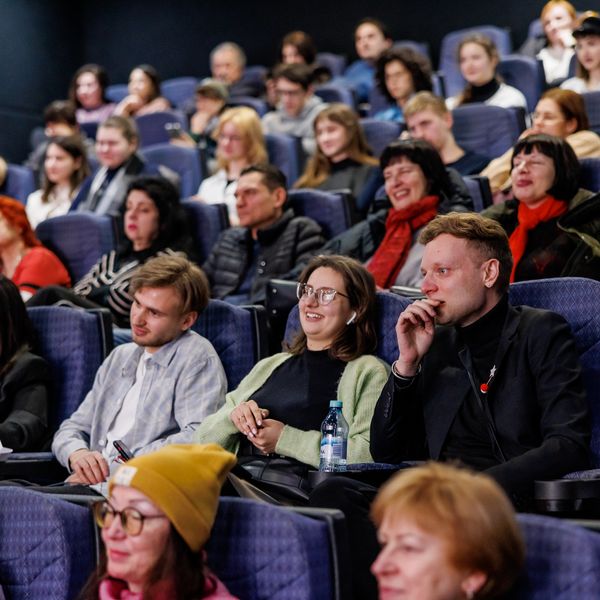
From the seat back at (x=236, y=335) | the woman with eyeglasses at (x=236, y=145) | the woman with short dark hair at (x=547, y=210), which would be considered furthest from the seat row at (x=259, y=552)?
the woman with eyeglasses at (x=236, y=145)

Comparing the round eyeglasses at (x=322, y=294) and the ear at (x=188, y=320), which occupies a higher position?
the round eyeglasses at (x=322, y=294)

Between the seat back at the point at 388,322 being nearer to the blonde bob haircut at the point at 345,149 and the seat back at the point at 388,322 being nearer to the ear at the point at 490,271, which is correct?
the ear at the point at 490,271

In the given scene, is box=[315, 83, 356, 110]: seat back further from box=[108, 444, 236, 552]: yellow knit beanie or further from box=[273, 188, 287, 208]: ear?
box=[108, 444, 236, 552]: yellow knit beanie

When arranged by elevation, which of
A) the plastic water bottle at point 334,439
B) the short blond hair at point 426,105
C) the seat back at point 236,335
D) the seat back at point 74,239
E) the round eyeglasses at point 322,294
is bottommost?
the plastic water bottle at point 334,439

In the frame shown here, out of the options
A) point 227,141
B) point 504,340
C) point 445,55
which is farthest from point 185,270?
point 445,55

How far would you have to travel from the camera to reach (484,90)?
5660 millimetres

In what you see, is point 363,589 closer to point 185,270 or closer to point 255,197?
point 185,270

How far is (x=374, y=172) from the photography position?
464 cm

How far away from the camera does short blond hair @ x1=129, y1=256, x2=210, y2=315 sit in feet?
9.85

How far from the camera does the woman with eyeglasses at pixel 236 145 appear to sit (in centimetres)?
504

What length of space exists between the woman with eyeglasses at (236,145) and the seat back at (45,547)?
9.67ft

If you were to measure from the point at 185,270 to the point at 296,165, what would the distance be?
7.71 ft

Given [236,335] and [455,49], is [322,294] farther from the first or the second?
[455,49]

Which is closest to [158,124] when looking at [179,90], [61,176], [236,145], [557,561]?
[61,176]
